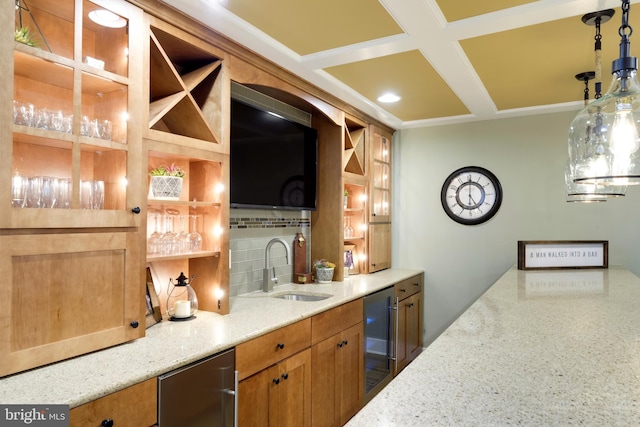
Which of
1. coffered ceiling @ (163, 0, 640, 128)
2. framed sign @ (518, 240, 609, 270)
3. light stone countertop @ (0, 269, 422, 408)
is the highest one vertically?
coffered ceiling @ (163, 0, 640, 128)

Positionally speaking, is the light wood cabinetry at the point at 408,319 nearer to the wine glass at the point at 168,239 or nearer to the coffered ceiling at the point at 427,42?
the coffered ceiling at the point at 427,42

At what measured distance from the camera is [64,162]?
4.96 feet

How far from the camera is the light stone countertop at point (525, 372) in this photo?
996 millimetres

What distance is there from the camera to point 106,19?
1.64 metres

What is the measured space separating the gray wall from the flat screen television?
1.37 meters

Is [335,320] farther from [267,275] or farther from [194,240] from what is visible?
[194,240]

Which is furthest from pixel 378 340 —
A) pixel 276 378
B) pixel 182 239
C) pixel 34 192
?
pixel 34 192

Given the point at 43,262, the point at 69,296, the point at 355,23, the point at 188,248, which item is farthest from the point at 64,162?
the point at 355,23

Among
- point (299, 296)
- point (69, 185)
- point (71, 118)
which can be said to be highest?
point (71, 118)

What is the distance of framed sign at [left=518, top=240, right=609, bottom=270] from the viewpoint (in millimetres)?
3441

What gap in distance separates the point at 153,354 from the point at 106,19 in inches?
53.0

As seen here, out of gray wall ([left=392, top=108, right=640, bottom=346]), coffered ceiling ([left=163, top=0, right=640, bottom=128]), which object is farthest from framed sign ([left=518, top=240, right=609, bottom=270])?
coffered ceiling ([left=163, top=0, right=640, bottom=128])

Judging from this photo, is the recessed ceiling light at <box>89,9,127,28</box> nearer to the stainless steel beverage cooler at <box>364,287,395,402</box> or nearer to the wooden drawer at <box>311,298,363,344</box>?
the wooden drawer at <box>311,298,363,344</box>

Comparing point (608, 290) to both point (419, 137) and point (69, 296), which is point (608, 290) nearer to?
point (419, 137)
